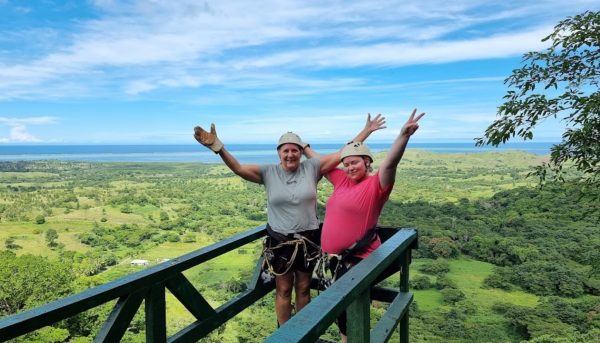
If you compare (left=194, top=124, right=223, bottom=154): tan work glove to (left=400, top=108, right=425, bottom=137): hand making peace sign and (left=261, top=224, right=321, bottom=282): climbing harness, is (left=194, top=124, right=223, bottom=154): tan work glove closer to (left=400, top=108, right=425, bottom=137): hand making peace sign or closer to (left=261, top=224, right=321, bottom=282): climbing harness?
(left=261, top=224, right=321, bottom=282): climbing harness

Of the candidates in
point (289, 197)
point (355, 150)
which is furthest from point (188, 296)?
point (355, 150)

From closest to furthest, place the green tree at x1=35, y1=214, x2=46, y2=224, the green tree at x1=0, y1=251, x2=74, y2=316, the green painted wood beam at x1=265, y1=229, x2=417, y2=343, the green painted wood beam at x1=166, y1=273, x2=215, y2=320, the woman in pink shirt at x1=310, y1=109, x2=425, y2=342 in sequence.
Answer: the green painted wood beam at x1=265, y1=229, x2=417, y2=343 < the green painted wood beam at x1=166, y1=273, x2=215, y2=320 < the woman in pink shirt at x1=310, y1=109, x2=425, y2=342 < the green tree at x1=0, y1=251, x2=74, y2=316 < the green tree at x1=35, y1=214, x2=46, y2=224

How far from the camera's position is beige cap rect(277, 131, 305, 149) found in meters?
2.96

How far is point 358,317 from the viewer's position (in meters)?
1.83

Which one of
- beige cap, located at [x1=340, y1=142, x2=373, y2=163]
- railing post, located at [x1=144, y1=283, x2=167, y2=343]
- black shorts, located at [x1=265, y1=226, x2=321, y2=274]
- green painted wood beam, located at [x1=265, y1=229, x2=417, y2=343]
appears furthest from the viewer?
black shorts, located at [x1=265, y1=226, x2=321, y2=274]

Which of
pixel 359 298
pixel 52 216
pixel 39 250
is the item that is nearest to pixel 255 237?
pixel 359 298

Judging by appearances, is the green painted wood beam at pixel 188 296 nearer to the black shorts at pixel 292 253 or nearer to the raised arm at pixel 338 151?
the black shorts at pixel 292 253

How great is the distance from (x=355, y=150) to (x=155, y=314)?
1503 mm

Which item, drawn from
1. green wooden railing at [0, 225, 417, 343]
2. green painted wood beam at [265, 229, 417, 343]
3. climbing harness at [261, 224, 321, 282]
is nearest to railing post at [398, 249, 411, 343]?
green wooden railing at [0, 225, 417, 343]

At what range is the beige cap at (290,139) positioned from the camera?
296 cm

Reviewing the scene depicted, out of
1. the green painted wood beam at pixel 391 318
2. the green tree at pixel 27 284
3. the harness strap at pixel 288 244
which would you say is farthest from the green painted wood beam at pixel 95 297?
the green tree at pixel 27 284

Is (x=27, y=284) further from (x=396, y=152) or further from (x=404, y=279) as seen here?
(x=396, y=152)

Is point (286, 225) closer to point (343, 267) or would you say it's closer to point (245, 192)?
point (343, 267)

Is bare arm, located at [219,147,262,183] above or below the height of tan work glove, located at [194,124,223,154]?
below
